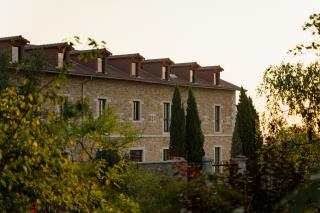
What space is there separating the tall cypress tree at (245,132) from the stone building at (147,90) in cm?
73

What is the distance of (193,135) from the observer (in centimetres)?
3441

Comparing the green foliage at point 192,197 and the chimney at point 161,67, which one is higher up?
the chimney at point 161,67

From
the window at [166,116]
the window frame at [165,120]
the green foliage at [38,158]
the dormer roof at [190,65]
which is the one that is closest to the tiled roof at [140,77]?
the dormer roof at [190,65]

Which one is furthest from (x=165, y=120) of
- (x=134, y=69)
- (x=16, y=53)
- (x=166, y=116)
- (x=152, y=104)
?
(x=16, y=53)

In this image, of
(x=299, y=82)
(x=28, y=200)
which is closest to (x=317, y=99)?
(x=299, y=82)

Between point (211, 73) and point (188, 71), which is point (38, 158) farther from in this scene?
point (211, 73)

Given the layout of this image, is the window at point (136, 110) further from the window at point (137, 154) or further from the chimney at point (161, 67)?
the chimney at point (161, 67)

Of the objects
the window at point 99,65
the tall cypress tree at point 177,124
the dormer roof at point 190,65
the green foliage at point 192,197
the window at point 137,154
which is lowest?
the window at point 137,154

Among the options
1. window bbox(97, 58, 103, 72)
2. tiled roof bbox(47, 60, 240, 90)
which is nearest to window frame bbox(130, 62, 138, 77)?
tiled roof bbox(47, 60, 240, 90)

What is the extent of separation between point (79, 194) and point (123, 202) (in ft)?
3.89

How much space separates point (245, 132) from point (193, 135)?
608 cm

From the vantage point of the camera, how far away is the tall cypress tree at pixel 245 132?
38.7 meters

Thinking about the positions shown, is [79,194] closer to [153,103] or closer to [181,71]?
[153,103]

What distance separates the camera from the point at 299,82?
82.9 ft
